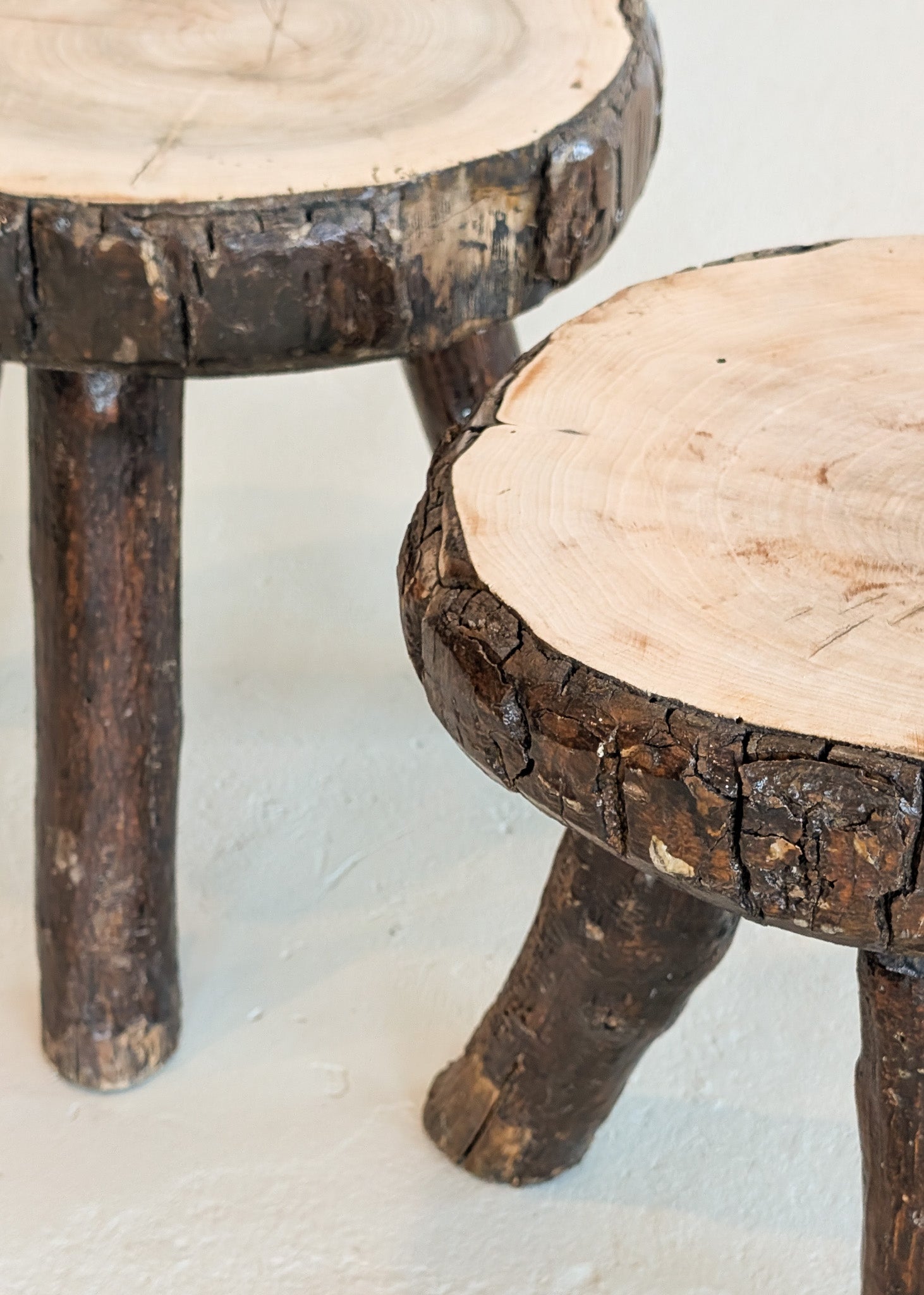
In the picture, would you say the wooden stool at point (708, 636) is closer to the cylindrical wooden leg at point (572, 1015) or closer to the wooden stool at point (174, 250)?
the cylindrical wooden leg at point (572, 1015)

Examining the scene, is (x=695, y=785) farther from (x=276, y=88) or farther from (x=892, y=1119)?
(x=276, y=88)

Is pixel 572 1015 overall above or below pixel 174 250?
below

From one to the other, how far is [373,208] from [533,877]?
697mm

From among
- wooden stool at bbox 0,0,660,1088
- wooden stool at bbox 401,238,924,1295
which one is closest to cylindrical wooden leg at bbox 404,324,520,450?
wooden stool at bbox 0,0,660,1088

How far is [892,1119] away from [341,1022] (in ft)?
1.89

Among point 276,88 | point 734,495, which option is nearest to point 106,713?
point 276,88

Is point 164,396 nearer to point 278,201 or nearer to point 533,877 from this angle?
point 278,201

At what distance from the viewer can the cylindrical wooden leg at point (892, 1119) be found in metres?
0.86

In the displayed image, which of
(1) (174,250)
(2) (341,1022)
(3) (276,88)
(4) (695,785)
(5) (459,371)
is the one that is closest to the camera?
(4) (695,785)

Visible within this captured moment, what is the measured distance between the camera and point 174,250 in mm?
979

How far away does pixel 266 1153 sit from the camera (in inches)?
48.8

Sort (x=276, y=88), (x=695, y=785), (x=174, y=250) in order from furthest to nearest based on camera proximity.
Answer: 1. (x=276, y=88)
2. (x=174, y=250)
3. (x=695, y=785)

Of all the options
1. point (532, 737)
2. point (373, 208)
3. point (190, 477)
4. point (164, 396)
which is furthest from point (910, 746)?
point (190, 477)

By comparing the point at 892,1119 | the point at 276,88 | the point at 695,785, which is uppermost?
the point at 276,88
